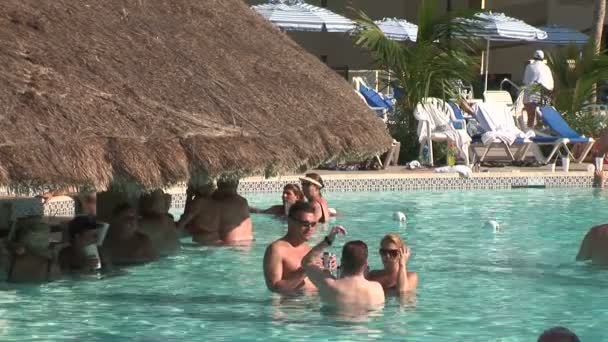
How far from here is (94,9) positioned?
8.80 m

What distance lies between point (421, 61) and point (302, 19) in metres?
4.06

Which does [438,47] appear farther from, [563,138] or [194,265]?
[194,265]

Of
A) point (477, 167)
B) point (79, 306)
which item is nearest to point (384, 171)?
point (477, 167)

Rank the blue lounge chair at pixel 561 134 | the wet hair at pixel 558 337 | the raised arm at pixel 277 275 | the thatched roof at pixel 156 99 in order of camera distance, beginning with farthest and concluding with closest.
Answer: the blue lounge chair at pixel 561 134 → the raised arm at pixel 277 275 → the thatched roof at pixel 156 99 → the wet hair at pixel 558 337

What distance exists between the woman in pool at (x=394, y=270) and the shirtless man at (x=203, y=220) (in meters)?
2.81

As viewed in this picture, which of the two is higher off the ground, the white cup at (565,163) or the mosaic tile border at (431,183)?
the white cup at (565,163)

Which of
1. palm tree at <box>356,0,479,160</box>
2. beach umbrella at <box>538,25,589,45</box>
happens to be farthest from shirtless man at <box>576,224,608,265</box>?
beach umbrella at <box>538,25,589,45</box>

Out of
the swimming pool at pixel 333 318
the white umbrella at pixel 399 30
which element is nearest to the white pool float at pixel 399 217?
the swimming pool at pixel 333 318

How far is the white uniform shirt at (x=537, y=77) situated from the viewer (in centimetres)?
2064

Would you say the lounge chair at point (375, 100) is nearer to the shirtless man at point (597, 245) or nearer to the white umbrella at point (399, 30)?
the white umbrella at point (399, 30)

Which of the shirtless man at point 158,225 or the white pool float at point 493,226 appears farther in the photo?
the white pool float at point 493,226

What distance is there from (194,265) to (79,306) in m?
1.93

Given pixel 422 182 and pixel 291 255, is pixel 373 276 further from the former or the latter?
pixel 422 182

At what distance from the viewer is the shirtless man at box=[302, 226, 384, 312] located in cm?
740
